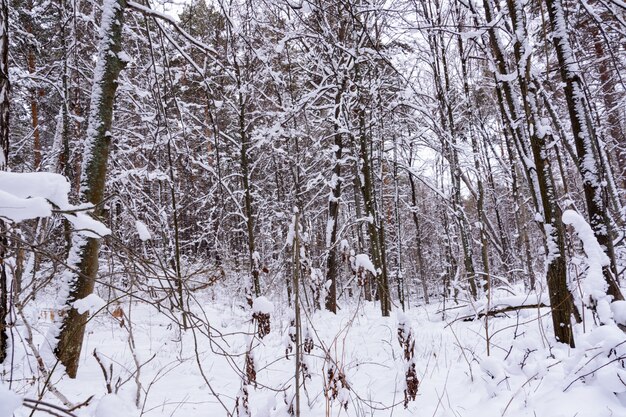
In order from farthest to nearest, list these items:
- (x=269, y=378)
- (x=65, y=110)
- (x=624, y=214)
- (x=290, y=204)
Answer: (x=290, y=204)
(x=65, y=110)
(x=624, y=214)
(x=269, y=378)

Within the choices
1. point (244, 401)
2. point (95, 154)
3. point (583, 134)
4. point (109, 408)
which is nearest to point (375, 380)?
point (244, 401)

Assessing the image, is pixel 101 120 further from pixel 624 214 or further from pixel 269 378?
pixel 624 214

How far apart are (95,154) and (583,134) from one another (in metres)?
4.90

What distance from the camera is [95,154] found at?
386cm

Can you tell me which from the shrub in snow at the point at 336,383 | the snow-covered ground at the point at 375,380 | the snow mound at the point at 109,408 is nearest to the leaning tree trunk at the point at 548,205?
the snow-covered ground at the point at 375,380

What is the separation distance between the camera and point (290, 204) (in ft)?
40.2

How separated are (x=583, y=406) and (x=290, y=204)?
10433 millimetres

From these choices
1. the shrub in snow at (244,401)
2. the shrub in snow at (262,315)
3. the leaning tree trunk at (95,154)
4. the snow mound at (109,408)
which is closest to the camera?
the snow mound at (109,408)

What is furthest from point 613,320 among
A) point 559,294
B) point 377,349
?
point 377,349

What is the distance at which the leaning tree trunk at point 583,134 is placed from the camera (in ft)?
11.2

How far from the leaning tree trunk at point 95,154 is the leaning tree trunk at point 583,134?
4.41 meters

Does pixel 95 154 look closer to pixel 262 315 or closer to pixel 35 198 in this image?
pixel 262 315

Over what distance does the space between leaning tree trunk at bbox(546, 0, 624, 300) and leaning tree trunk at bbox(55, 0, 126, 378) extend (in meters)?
4.41

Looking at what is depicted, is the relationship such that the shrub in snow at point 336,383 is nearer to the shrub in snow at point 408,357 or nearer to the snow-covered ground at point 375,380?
the snow-covered ground at point 375,380
